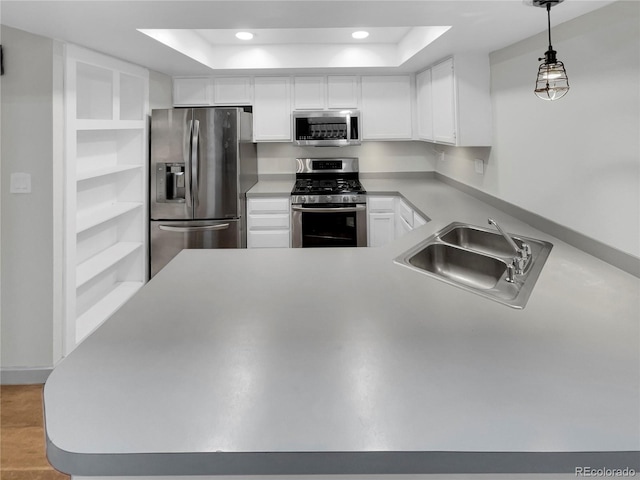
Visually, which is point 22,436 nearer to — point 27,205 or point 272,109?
point 27,205

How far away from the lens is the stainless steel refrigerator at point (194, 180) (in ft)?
11.4

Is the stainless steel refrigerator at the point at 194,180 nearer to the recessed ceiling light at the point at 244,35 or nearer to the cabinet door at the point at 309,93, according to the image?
the recessed ceiling light at the point at 244,35

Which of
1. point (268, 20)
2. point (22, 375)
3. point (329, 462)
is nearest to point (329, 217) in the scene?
point (268, 20)

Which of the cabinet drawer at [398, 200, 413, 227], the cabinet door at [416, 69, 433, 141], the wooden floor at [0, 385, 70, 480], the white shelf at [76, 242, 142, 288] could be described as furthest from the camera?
the cabinet door at [416, 69, 433, 141]

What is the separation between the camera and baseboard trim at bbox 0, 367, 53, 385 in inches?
96.8

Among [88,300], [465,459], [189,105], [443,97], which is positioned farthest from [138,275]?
[465,459]

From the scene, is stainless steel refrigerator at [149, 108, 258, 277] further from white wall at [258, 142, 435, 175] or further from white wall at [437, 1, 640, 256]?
white wall at [437, 1, 640, 256]

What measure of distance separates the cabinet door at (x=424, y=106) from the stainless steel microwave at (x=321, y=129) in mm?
602

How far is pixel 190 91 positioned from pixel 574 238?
357cm

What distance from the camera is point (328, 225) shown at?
3.89m
